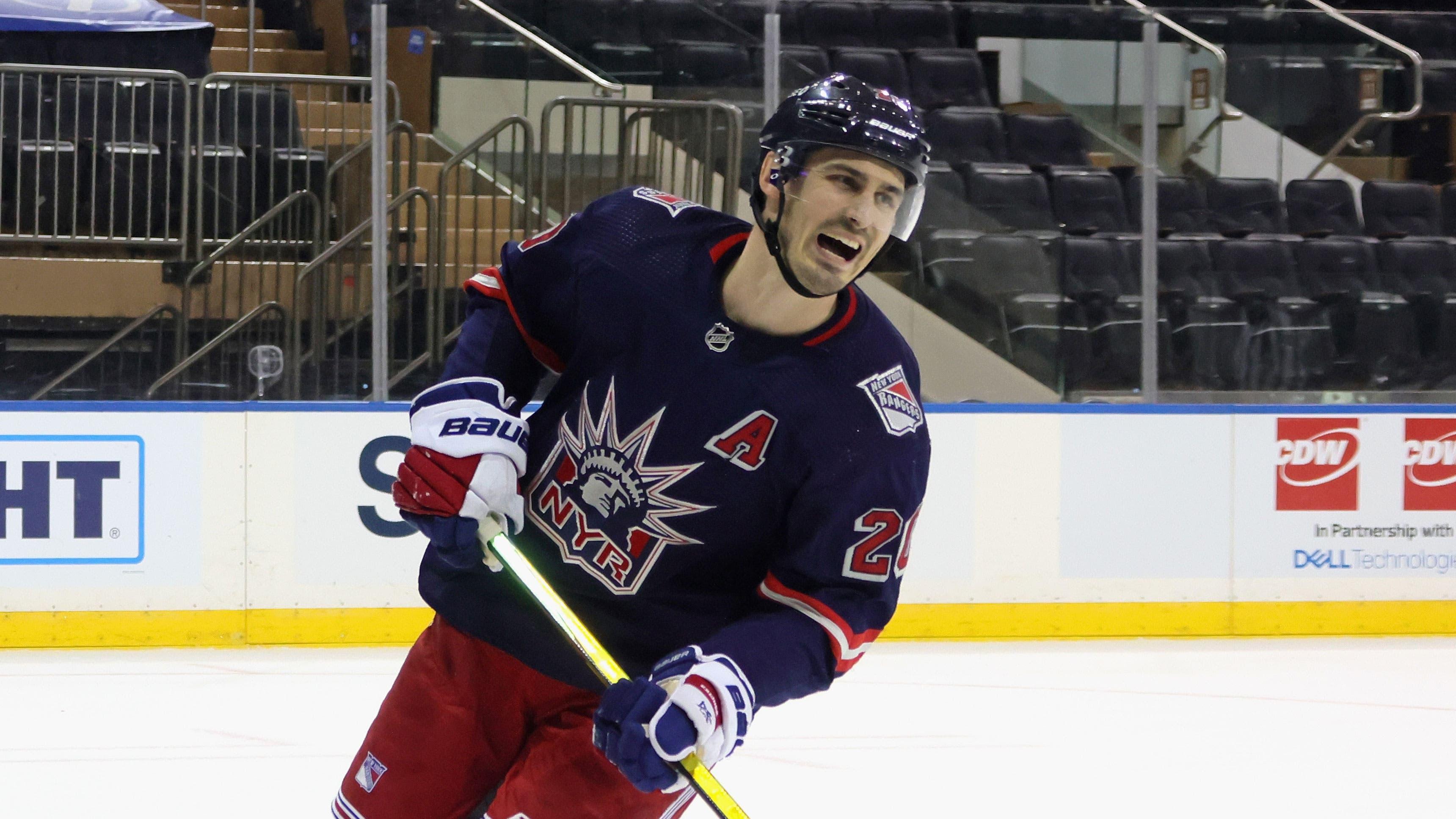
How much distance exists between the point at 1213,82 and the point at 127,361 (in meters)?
3.88

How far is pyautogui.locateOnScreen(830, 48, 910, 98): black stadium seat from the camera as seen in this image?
5855 millimetres

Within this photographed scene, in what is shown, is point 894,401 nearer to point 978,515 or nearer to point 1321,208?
point 978,515

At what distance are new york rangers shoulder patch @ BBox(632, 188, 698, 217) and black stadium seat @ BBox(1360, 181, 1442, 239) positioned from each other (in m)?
4.70

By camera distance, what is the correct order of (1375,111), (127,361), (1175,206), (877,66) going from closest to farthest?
(127,361) < (1175,206) < (877,66) < (1375,111)

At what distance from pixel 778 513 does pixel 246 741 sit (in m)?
2.35

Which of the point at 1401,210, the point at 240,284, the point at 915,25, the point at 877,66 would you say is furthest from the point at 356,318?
the point at 1401,210

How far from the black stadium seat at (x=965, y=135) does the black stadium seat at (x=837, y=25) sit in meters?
0.41

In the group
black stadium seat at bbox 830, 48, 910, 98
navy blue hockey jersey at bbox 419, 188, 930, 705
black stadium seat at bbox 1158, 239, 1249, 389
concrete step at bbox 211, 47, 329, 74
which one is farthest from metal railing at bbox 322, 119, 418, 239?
navy blue hockey jersey at bbox 419, 188, 930, 705

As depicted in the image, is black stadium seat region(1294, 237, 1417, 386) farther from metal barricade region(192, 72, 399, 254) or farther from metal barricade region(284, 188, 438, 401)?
metal barricade region(192, 72, 399, 254)

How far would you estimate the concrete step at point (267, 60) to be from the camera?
5.91 metres

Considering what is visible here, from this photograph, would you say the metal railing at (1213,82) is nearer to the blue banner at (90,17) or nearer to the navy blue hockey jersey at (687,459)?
the blue banner at (90,17)

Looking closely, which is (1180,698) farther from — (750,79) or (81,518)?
(81,518)

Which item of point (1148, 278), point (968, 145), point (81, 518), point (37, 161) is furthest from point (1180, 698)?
point (37, 161)

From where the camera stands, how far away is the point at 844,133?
1724 mm
